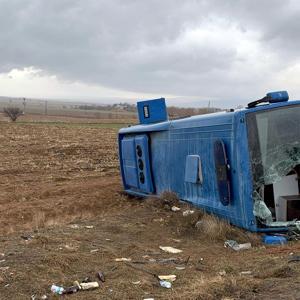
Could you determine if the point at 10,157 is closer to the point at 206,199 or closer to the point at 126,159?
the point at 126,159

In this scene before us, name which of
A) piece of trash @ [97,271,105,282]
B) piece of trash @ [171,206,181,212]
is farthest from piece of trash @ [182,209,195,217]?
piece of trash @ [97,271,105,282]

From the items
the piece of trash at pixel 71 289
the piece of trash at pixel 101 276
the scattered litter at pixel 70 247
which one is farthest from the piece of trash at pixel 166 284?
the scattered litter at pixel 70 247

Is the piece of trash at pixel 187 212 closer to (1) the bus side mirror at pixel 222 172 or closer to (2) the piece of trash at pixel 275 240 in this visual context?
(1) the bus side mirror at pixel 222 172

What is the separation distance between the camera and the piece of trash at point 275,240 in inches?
262

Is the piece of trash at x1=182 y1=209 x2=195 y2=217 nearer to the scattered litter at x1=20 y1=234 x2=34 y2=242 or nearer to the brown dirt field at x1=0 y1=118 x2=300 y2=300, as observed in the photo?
the brown dirt field at x1=0 y1=118 x2=300 y2=300

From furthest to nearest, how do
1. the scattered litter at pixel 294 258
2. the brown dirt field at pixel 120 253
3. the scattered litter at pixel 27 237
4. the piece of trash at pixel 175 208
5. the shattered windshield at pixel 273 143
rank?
1. the piece of trash at pixel 175 208
2. the shattered windshield at pixel 273 143
3. the scattered litter at pixel 27 237
4. the scattered litter at pixel 294 258
5. the brown dirt field at pixel 120 253

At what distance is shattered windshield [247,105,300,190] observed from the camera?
702 cm

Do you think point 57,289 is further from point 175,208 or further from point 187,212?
point 175,208

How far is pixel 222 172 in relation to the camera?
24.0 ft

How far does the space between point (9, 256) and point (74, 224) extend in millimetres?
2408

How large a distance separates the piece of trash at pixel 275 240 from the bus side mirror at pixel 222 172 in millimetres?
817

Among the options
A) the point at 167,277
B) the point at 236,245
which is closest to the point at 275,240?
the point at 236,245

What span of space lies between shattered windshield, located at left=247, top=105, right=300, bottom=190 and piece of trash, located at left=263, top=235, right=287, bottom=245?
2.16ft

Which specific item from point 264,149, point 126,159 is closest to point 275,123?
point 264,149
